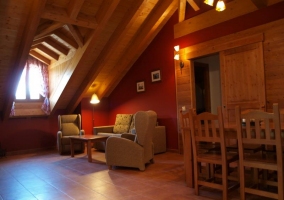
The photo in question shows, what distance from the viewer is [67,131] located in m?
6.41

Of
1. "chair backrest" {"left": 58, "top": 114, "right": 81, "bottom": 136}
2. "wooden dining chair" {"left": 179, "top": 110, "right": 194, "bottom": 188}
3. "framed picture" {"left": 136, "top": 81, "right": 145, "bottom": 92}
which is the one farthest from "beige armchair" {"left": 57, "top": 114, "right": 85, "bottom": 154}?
"wooden dining chair" {"left": 179, "top": 110, "right": 194, "bottom": 188}

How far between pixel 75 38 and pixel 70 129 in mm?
2513

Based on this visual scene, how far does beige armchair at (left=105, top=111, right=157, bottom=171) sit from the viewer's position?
414 centimetres

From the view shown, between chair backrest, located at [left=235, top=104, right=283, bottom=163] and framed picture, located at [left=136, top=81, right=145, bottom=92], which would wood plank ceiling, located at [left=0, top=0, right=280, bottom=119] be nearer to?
framed picture, located at [left=136, top=81, right=145, bottom=92]

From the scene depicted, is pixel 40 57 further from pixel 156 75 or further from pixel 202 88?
pixel 202 88

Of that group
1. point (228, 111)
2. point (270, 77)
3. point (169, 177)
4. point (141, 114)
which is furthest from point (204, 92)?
point (169, 177)

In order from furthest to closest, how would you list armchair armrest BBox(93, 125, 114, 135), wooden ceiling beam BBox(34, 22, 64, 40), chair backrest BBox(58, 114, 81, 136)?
armchair armrest BBox(93, 125, 114, 135), chair backrest BBox(58, 114, 81, 136), wooden ceiling beam BBox(34, 22, 64, 40)

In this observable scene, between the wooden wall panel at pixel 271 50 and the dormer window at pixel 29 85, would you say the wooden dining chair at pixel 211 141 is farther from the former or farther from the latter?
the dormer window at pixel 29 85

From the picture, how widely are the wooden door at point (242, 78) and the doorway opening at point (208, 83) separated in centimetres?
172

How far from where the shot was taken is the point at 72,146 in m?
5.78

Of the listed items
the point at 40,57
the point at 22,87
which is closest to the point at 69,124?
the point at 22,87

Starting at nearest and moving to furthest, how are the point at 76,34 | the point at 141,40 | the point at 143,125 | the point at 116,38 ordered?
the point at 143,125 < the point at 76,34 < the point at 116,38 < the point at 141,40

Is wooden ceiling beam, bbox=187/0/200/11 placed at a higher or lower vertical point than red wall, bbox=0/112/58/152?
higher

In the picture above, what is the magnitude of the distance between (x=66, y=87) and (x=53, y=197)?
150 inches
